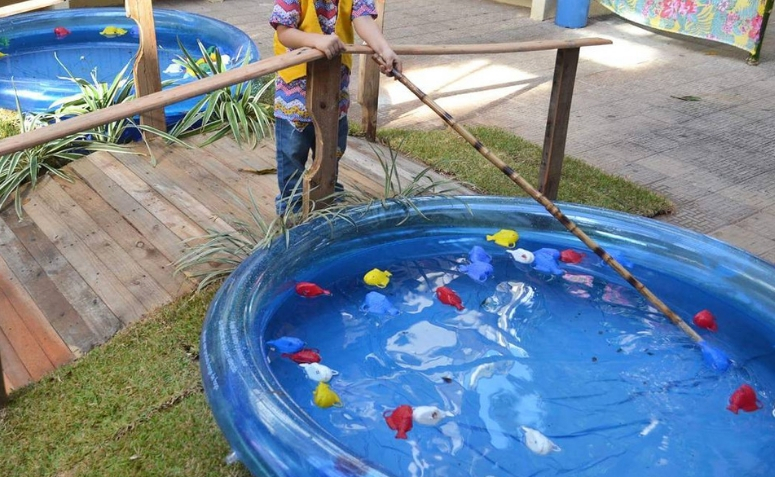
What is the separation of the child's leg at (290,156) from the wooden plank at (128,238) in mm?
546

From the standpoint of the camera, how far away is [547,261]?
11.7 ft

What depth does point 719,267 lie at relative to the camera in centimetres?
332

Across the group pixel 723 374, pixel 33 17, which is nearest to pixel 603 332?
pixel 723 374

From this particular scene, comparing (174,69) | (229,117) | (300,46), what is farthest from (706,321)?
(174,69)

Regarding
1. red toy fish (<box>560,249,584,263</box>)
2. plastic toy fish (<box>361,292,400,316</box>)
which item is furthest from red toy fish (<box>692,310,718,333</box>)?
plastic toy fish (<box>361,292,400,316</box>)

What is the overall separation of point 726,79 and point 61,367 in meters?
5.60

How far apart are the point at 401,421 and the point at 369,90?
8.56 ft

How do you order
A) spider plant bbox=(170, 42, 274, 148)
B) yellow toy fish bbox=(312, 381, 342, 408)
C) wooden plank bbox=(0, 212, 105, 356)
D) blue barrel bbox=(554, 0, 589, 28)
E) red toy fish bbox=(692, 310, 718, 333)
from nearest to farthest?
yellow toy fish bbox=(312, 381, 342, 408) → wooden plank bbox=(0, 212, 105, 356) → red toy fish bbox=(692, 310, 718, 333) → spider plant bbox=(170, 42, 274, 148) → blue barrel bbox=(554, 0, 589, 28)

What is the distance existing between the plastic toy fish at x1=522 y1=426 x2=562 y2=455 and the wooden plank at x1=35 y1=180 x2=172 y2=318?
1.55 meters

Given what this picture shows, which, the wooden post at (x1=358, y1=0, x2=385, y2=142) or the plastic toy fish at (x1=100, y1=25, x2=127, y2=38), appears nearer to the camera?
the wooden post at (x1=358, y1=0, x2=385, y2=142)

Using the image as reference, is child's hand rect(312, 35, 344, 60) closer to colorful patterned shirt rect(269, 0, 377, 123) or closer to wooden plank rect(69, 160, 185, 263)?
colorful patterned shirt rect(269, 0, 377, 123)

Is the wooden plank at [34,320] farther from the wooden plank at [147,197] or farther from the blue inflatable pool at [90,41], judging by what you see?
the blue inflatable pool at [90,41]

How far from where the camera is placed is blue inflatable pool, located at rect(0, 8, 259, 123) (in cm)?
631

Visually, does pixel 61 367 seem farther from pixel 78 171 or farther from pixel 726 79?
pixel 726 79
